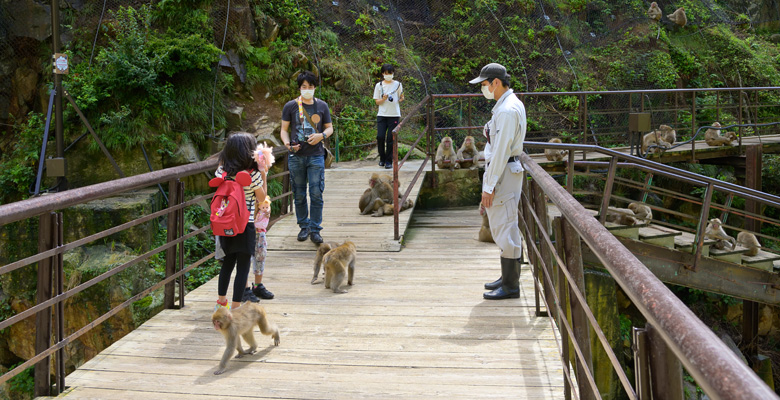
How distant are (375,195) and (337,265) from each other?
3201 mm

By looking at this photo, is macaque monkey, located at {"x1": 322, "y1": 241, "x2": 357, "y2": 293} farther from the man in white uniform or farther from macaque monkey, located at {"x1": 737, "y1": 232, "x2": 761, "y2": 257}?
macaque monkey, located at {"x1": 737, "y1": 232, "x2": 761, "y2": 257}

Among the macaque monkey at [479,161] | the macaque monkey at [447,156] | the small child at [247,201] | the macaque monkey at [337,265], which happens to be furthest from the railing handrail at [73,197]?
the macaque monkey at [479,161]

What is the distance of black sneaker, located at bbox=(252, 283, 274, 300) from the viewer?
17.7ft

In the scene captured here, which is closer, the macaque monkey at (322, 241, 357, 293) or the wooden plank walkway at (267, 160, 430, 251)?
the macaque monkey at (322, 241, 357, 293)

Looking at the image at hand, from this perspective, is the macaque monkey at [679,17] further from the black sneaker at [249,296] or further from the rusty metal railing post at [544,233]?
the black sneaker at [249,296]

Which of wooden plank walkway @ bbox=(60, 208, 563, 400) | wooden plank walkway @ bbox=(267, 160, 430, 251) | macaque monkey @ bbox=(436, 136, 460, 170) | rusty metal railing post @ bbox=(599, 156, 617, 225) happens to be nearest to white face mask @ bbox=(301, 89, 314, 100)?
wooden plank walkway @ bbox=(267, 160, 430, 251)

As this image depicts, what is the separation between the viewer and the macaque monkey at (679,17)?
20.0 metres

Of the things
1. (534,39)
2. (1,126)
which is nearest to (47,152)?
(1,126)

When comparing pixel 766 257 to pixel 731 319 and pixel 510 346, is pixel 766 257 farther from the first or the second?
pixel 510 346

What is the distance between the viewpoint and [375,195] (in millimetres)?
8688

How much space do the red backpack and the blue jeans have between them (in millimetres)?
2581

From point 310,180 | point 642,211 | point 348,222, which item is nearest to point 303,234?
point 310,180

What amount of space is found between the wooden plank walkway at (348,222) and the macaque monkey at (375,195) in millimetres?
146

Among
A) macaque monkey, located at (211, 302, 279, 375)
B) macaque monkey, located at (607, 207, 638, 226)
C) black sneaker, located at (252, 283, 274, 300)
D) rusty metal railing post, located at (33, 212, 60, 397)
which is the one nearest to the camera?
rusty metal railing post, located at (33, 212, 60, 397)
